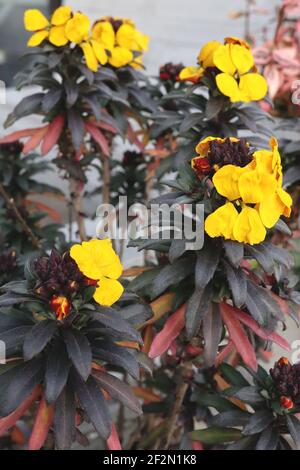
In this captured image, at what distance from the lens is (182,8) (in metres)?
3.62

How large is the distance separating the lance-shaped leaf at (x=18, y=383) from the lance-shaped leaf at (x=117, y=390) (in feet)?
0.32

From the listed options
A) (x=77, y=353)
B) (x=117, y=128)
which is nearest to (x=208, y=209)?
(x=77, y=353)

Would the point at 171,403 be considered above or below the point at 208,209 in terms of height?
below

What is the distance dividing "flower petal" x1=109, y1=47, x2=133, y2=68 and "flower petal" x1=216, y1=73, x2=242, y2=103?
0.37 m

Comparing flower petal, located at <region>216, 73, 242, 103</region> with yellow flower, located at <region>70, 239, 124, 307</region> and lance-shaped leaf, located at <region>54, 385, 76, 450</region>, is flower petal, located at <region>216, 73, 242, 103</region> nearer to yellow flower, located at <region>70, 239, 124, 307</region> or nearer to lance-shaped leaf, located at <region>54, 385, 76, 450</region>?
yellow flower, located at <region>70, 239, 124, 307</region>

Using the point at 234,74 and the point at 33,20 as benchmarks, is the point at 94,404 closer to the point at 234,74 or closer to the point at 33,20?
the point at 234,74

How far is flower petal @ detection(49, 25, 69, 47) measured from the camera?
4.35 ft

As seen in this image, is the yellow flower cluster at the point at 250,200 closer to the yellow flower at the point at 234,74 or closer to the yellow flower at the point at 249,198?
the yellow flower at the point at 249,198

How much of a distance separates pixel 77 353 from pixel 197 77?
71cm

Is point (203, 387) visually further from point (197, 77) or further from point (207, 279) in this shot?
point (197, 77)

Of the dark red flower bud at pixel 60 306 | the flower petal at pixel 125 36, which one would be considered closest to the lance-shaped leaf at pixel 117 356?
the dark red flower bud at pixel 60 306

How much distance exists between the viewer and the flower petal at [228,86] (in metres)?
1.21

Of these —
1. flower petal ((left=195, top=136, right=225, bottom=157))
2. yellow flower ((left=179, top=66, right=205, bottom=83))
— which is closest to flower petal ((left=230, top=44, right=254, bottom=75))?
yellow flower ((left=179, top=66, right=205, bottom=83))

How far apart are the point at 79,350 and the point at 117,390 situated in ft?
0.38
